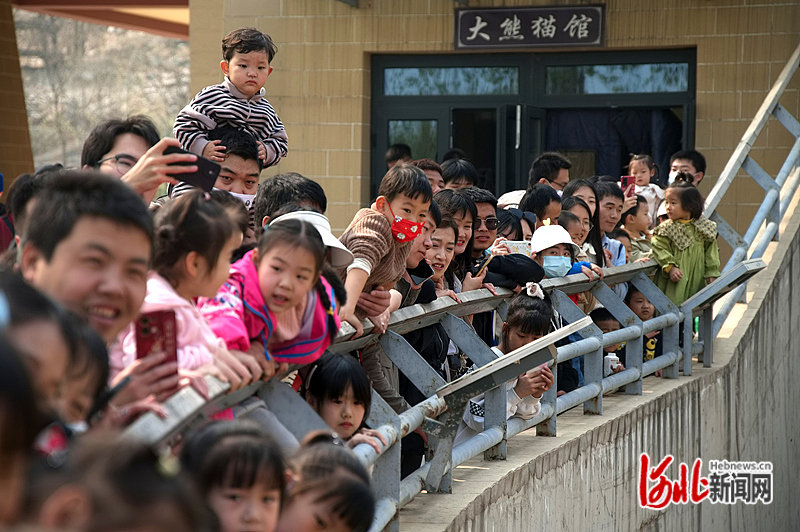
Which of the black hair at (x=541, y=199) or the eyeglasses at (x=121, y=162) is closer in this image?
the eyeglasses at (x=121, y=162)

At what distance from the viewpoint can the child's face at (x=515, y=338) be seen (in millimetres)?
5621

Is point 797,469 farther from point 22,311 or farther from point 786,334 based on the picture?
point 22,311

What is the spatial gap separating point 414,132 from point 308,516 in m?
11.3

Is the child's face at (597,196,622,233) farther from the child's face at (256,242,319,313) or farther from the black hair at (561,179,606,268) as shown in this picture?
the child's face at (256,242,319,313)

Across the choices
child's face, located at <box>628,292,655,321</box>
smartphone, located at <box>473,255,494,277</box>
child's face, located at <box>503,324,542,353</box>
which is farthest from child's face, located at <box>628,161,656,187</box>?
child's face, located at <box>503,324,542,353</box>

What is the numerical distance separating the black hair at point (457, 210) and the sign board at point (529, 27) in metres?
7.28

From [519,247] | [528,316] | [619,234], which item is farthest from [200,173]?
[619,234]

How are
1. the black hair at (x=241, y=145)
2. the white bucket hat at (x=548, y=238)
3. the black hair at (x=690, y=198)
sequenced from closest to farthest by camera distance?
the black hair at (x=241, y=145) → the white bucket hat at (x=548, y=238) → the black hair at (x=690, y=198)

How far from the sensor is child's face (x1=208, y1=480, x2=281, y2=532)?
219 centimetres

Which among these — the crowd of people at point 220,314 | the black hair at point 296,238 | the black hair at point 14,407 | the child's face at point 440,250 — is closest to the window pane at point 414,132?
the crowd of people at point 220,314

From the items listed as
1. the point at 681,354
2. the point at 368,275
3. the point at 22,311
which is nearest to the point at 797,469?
the point at 681,354

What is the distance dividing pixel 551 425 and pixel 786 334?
570 centimetres

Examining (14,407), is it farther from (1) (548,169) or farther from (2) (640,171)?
(2) (640,171)

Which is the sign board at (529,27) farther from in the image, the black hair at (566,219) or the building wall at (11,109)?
the black hair at (566,219)
